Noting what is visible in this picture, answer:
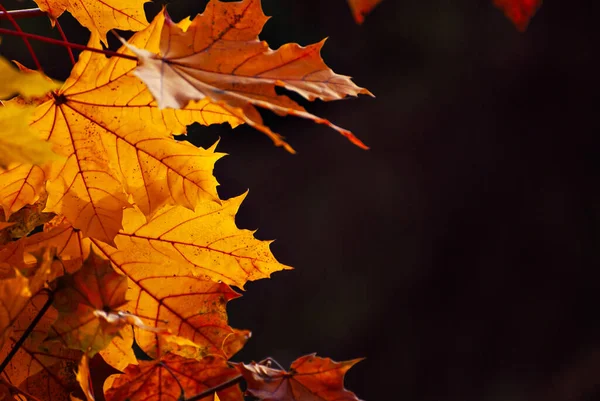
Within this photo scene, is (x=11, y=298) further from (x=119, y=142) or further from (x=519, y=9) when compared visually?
(x=519, y=9)

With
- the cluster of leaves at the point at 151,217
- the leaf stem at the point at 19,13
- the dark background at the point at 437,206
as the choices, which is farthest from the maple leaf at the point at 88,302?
the dark background at the point at 437,206

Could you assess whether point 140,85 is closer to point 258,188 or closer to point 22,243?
point 22,243

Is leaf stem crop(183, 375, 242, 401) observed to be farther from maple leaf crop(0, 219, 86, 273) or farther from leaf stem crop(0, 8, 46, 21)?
leaf stem crop(0, 8, 46, 21)

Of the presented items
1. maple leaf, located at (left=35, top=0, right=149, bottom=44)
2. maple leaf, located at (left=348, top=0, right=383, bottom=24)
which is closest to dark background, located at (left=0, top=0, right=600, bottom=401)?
maple leaf, located at (left=35, top=0, right=149, bottom=44)

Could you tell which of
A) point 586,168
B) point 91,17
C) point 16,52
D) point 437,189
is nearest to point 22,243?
point 91,17

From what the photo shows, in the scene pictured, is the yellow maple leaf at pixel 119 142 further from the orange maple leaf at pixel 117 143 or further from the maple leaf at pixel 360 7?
the maple leaf at pixel 360 7
